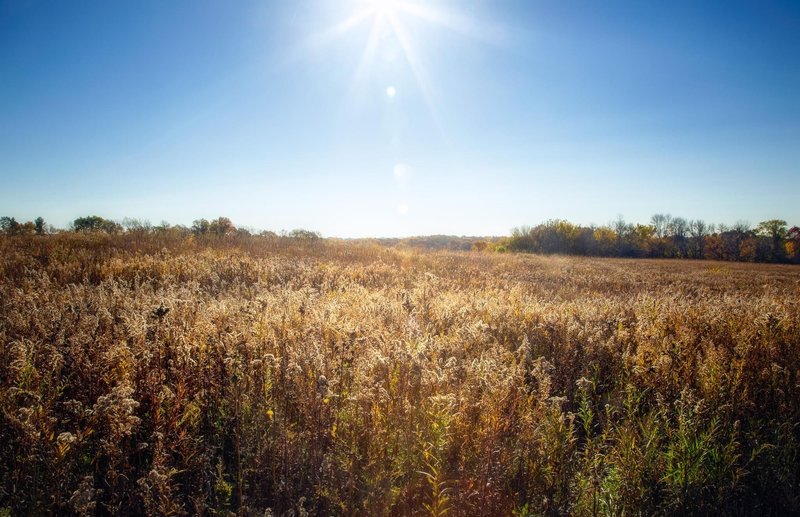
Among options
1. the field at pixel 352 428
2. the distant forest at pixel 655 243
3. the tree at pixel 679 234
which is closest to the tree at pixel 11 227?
the field at pixel 352 428

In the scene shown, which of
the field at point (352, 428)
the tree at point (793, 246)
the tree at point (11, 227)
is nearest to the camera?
the field at point (352, 428)

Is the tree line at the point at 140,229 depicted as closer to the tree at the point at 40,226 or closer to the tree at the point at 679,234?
the tree at the point at 40,226

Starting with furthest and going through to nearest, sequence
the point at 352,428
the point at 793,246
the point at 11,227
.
Answer: the point at 793,246
the point at 11,227
the point at 352,428

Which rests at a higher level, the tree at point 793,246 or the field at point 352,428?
the tree at point 793,246

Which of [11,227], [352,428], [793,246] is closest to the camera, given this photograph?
[352,428]

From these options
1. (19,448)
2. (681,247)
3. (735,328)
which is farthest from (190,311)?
(681,247)

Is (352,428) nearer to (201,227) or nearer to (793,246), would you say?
(201,227)

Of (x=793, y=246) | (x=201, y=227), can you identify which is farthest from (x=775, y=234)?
(x=201, y=227)

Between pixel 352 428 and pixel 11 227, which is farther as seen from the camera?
pixel 11 227

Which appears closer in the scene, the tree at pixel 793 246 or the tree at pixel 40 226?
the tree at pixel 40 226

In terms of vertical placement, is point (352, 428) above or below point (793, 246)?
below

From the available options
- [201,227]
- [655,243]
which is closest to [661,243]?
[655,243]

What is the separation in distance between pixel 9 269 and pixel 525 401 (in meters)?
11.6

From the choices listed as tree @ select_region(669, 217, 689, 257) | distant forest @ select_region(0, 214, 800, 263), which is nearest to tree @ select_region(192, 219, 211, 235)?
distant forest @ select_region(0, 214, 800, 263)
